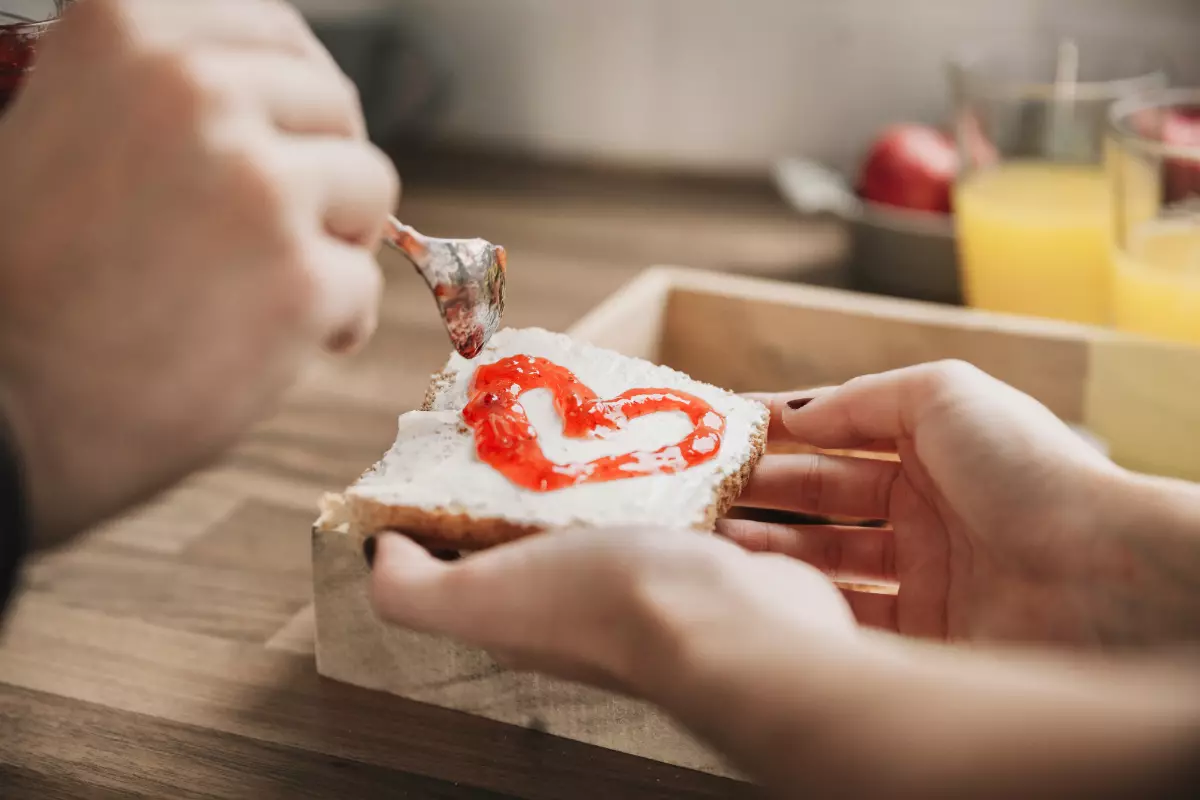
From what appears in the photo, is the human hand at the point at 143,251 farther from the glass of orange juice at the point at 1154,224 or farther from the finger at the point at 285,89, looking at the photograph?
the glass of orange juice at the point at 1154,224

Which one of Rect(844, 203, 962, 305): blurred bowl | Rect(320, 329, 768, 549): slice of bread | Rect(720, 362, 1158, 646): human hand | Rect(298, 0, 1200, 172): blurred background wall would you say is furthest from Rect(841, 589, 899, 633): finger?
Rect(298, 0, 1200, 172): blurred background wall

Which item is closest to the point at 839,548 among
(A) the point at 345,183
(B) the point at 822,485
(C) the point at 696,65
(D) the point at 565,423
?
(B) the point at 822,485

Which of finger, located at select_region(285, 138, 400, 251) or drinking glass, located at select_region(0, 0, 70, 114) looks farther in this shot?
drinking glass, located at select_region(0, 0, 70, 114)

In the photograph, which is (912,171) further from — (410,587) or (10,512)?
A: (10,512)

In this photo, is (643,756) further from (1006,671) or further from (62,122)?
(62,122)

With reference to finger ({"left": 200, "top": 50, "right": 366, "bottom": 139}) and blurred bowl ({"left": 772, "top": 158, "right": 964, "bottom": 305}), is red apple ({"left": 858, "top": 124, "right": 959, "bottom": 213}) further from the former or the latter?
finger ({"left": 200, "top": 50, "right": 366, "bottom": 139})

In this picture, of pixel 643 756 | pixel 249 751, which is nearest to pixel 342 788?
pixel 249 751
